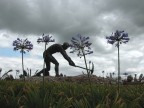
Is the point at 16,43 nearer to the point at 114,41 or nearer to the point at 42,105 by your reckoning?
the point at 114,41

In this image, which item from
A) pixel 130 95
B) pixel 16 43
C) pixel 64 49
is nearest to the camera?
pixel 130 95

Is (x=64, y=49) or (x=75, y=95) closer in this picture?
(x=75, y=95)

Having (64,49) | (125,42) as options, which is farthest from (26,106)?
(64,49)

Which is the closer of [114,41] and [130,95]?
[114,41]

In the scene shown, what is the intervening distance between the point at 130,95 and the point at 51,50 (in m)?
12.1

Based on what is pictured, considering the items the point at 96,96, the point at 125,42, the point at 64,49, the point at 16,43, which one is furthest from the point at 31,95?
the point at 64,49

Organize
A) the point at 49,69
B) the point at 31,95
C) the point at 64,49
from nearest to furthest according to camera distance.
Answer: the point at 31,95 → the point at 64,49 → the point at 49,69

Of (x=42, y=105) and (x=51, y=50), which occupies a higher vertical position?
(x=51, y=50)

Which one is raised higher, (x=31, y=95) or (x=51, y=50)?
(x=51, y=50)

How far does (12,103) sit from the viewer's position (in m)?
6.36

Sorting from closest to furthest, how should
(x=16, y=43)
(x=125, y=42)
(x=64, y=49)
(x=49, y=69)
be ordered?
(x=125, y=42) → (x=16, y=43) → (x=64, y=49) → (x=49, y=69)

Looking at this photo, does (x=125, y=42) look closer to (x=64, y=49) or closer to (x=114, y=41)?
(x=114, y=41)

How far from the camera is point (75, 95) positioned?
25.0ft

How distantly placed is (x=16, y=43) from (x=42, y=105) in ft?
11.6
